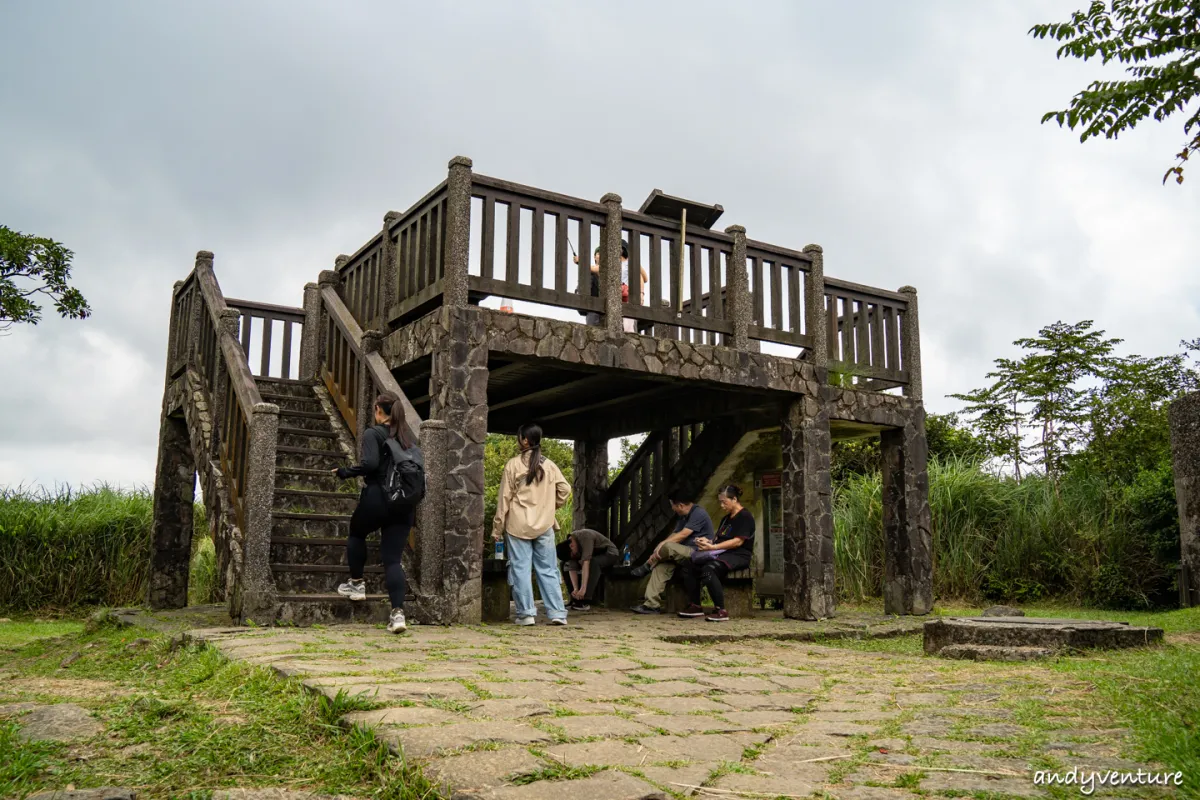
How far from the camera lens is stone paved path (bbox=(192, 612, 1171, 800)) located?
3207 millimetres

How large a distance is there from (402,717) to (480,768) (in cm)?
68

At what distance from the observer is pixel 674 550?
35.2ft

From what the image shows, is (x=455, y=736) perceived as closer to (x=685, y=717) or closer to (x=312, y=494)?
(x=685, y=717)

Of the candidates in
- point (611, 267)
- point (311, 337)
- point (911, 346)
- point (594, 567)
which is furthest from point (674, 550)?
point (311, 337)

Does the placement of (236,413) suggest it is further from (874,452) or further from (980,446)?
(980,446)

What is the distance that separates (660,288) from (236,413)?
4275 mm

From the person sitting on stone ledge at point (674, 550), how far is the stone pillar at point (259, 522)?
14.8 ft

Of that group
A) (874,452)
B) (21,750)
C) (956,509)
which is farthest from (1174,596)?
(21,750)

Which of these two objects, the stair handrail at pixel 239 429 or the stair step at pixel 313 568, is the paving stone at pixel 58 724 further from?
the stair step at pixel 313 568

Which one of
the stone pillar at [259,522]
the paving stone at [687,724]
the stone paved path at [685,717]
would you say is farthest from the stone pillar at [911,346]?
the paving stone at [687,724]

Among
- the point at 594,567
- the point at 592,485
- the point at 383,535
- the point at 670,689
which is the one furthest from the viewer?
the point at 592,485

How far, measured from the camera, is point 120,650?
23.7 ft

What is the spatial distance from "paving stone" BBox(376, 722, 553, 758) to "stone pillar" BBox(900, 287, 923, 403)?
32.2 feet

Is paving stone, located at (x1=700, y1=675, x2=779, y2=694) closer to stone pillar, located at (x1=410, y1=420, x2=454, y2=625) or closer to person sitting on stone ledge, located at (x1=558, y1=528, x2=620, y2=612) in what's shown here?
stone pillar, located at (x1=410, y1=420, x2=454, y2=625)
